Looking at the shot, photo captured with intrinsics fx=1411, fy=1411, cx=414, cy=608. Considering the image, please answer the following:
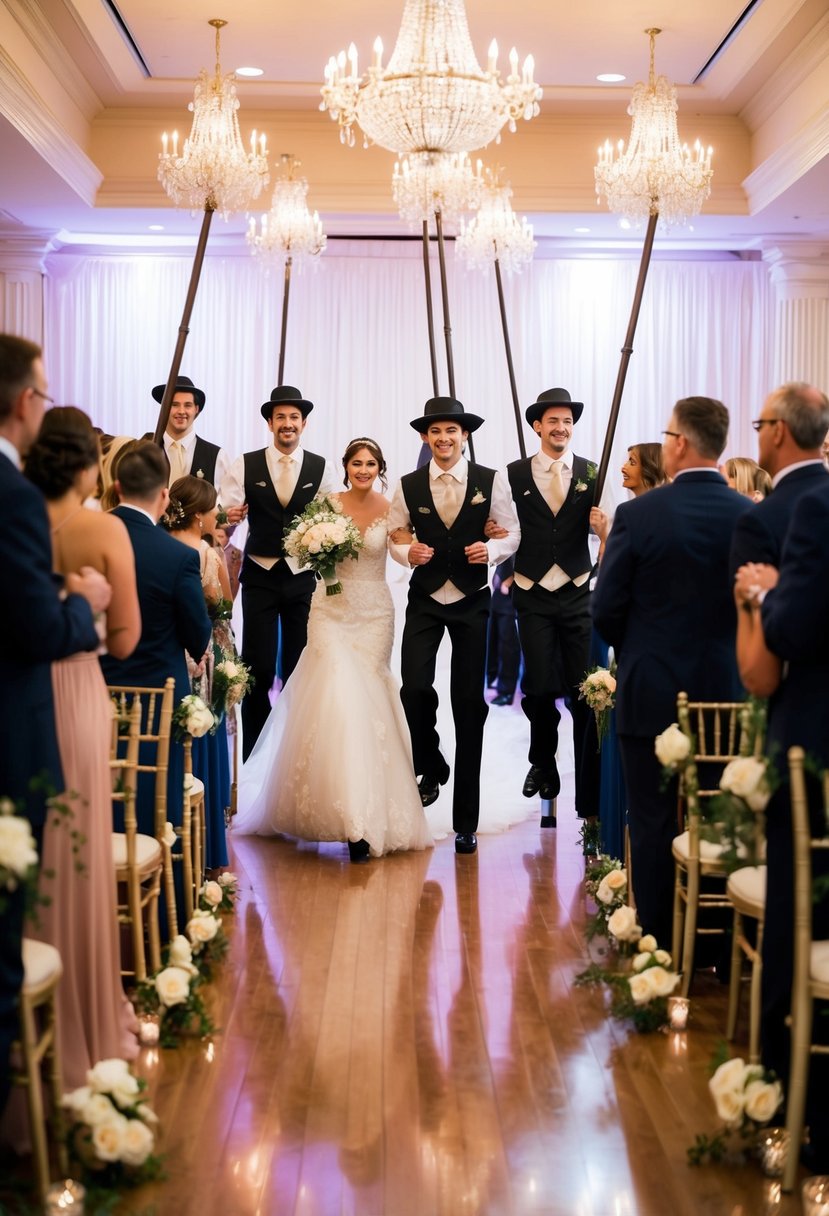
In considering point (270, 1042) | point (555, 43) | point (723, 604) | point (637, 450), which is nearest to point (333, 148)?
point (555, 43)

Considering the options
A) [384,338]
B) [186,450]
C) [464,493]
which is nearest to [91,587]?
[464,493]

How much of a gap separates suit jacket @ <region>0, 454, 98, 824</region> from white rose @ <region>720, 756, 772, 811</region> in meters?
1.42

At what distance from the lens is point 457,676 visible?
6.81 m

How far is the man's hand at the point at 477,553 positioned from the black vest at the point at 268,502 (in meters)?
1.29

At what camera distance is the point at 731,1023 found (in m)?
3.99

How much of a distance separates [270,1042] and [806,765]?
6.44 ft

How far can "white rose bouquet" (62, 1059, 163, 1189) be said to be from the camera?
9.86 ft

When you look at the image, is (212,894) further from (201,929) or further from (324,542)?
(324,542)

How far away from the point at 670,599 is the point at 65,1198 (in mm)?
2561

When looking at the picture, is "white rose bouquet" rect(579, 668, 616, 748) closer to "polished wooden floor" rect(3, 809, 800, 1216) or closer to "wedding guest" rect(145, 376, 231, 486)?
"polished wooden floor" rect(3, 809, 800, 1216)

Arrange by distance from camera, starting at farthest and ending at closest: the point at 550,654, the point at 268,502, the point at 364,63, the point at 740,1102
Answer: the point at 364,63 < the point at 268,502 < the point at 550,654 < the point at 740,1102

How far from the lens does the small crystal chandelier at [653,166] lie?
24.9 feet

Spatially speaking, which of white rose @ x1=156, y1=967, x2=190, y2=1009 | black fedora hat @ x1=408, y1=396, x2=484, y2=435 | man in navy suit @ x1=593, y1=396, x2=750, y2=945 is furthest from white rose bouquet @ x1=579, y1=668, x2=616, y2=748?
white rose @ x1=156, y1=967, x2=190, y2=1009

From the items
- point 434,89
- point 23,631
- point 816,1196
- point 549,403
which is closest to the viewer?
point 23,631
